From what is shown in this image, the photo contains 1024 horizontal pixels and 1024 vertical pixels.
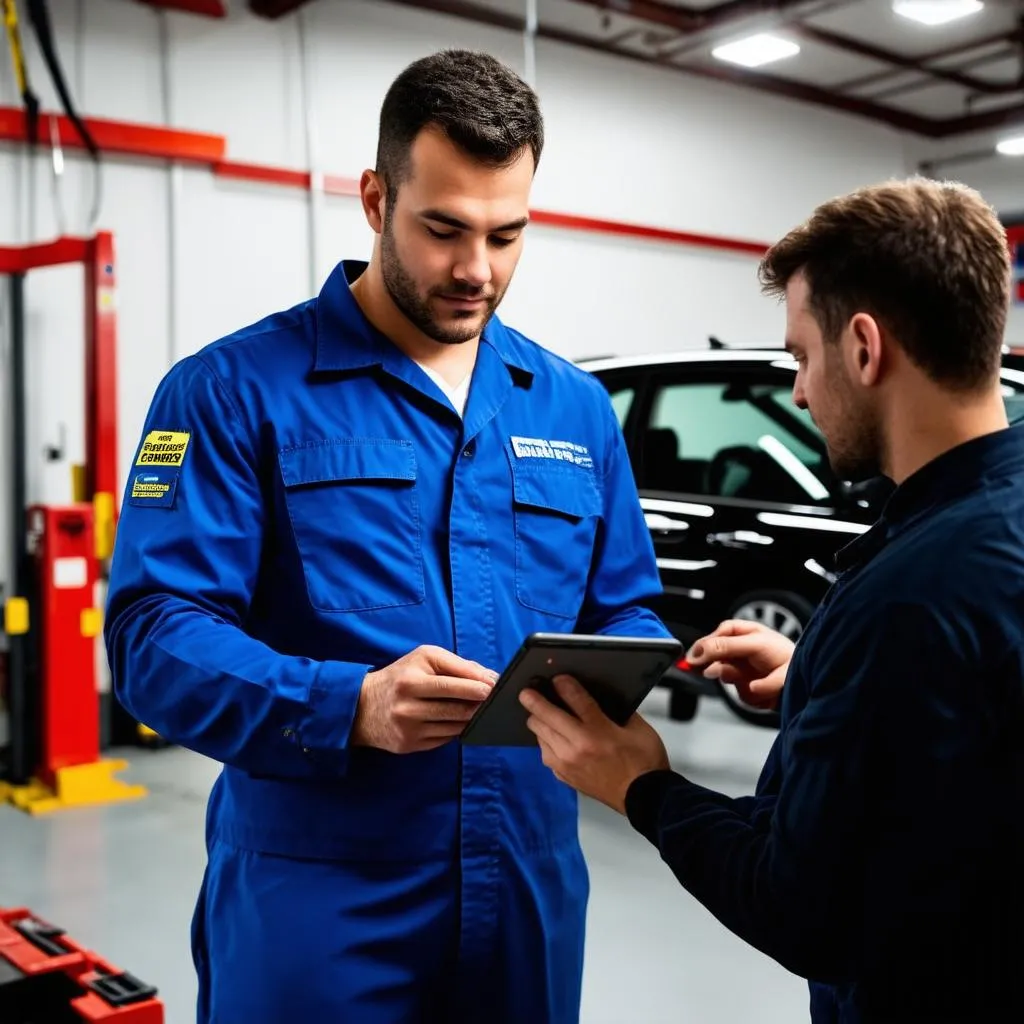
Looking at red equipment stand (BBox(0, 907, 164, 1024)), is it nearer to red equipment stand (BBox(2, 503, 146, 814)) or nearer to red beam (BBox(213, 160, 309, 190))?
red equipment stand (BBox(2, 503, 146, 814))

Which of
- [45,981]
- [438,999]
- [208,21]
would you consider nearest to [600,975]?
[45,981]

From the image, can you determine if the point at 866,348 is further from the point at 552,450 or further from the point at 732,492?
the point at 732,492

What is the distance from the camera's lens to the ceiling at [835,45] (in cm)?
740

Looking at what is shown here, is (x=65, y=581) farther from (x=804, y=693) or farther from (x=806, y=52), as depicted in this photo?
(x=806, y=52)

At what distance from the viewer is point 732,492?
4.73 m

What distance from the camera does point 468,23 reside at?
291 inches

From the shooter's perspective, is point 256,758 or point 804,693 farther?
point 256,758

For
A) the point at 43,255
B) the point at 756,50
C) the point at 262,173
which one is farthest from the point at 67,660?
the point at 756,50

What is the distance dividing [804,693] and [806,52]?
8479 mm

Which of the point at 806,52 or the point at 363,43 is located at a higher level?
the point at 806,52

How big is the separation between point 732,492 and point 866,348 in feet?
12.1

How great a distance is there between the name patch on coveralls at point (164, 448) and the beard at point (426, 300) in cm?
33

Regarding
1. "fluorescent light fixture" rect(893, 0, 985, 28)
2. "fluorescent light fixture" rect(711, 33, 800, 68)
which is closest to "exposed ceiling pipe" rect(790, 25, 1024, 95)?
"fluorescent light fixture" rect(711, 33, 800, 68)

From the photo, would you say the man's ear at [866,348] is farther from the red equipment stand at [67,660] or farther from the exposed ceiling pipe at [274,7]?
the exposed ceiling pipe at [274,7]
